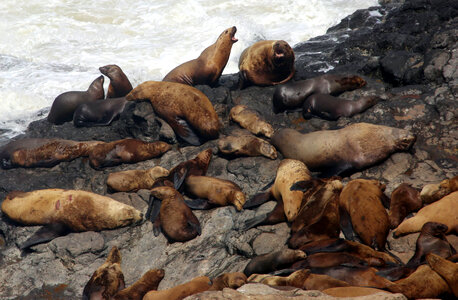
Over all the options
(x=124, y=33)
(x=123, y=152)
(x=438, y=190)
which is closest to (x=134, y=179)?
(x=123, y=152)

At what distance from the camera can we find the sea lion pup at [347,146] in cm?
655

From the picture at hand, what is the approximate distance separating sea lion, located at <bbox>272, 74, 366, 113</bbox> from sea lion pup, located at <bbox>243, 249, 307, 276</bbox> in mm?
3960

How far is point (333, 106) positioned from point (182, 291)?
4.40 m

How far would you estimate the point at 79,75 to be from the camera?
48.3ft

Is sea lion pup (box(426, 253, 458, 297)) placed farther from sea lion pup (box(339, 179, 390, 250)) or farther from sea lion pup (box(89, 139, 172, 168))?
sea lion pup (box(89, 139, 172, 168))

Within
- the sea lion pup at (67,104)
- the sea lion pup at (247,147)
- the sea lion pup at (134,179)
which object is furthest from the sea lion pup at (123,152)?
the sea lion pup at (67,104)

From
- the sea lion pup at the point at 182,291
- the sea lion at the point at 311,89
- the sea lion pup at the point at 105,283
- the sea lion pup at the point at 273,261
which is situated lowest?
the sea lion pup at the point at 105,283

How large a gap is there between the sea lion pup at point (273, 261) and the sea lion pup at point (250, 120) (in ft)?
10.4

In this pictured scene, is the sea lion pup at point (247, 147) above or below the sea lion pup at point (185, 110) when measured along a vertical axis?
below

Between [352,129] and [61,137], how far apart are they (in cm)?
545

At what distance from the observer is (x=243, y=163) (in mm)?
7262

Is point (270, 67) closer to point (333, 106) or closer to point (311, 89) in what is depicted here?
point (311, 89)

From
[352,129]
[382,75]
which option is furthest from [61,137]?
[382,75]

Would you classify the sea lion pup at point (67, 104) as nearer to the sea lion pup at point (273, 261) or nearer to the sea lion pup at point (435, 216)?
the sea lion pup at point (273, 261)
